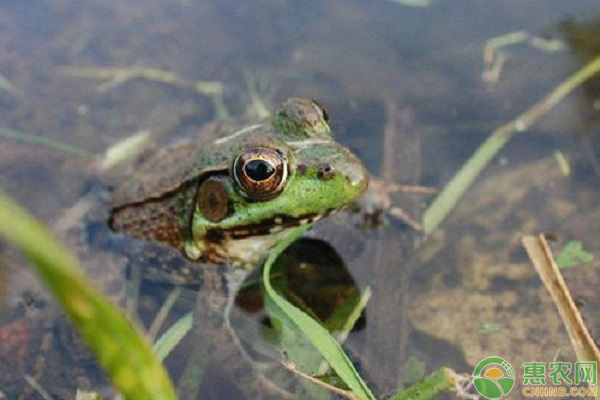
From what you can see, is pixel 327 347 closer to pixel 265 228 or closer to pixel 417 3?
pixel 265 228

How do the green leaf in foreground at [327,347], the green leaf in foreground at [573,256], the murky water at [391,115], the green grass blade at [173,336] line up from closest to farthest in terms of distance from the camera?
the green leaf in foreground at [327,347]
the green grass blade at [173,336]
the murky water at [391,115]
the green leaf in foreground at [573,256]

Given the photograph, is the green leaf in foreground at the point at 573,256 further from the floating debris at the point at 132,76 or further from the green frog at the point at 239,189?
the floating debris at the point at 132,76

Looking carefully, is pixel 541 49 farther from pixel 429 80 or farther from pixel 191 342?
pixel 191 342

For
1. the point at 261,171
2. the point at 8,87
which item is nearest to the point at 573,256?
the point at 261,171

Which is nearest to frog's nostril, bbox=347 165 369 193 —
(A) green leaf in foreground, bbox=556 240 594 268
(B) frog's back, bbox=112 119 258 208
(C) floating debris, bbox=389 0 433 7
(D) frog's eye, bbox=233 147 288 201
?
(D) frog's eye, bbox=233 147 288 201

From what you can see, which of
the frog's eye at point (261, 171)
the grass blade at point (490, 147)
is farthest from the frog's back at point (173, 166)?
the grass blade at point (490, 147)

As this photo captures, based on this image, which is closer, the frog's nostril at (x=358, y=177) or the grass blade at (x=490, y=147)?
the frog's nostril at (x=358, y=177)
